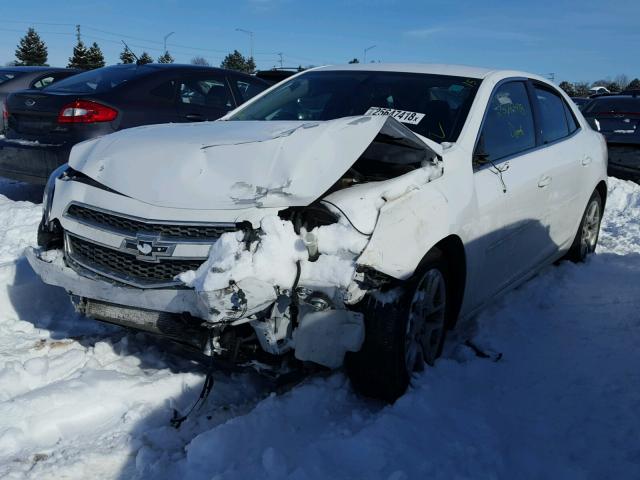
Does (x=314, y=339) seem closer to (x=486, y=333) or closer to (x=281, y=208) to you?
(x=281, y=208)

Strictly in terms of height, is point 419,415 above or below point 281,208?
below

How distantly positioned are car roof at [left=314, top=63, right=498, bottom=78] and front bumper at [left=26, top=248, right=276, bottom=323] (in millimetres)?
2341

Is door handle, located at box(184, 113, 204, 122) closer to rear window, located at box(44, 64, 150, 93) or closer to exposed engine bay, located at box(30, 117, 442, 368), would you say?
rear window, located at box(44, 64, 150, 93)

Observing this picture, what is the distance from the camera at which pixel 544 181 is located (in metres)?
4.22

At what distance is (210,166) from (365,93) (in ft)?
5.17

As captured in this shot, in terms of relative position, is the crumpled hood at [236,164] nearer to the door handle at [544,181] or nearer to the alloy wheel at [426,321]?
the alloy wheel at [426,321]

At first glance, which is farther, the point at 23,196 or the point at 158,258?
the point at 23,196

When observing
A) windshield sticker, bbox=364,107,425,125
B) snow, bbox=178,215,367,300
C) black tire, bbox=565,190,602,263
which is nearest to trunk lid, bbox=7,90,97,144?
windshield sticker, bbox=364,107,425,125

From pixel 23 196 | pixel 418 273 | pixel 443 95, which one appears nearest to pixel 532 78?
pixel 443 95

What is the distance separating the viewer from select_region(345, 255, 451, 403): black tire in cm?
276

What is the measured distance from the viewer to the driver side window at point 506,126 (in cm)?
376

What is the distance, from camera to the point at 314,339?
8.77 feet

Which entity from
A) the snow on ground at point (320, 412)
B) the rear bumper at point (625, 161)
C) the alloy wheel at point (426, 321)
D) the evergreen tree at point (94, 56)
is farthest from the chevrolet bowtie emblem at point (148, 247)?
the evergreen tree at point (94, 56)

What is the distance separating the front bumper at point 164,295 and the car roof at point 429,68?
2.34m
